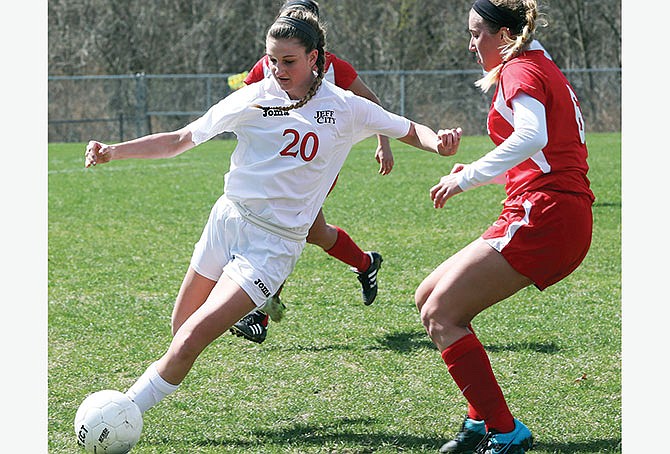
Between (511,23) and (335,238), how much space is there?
2577mm

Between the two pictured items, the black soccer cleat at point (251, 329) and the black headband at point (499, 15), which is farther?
the black soccer cleat at point (251, 329)

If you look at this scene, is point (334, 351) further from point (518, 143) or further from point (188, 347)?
point (518, 143)

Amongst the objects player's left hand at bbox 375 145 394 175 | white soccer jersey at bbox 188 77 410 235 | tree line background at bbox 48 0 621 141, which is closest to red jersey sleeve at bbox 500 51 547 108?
white soccer jersey at bbox 188 77 410 235

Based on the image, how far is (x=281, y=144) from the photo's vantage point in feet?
12.5

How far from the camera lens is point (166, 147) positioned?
154 inches

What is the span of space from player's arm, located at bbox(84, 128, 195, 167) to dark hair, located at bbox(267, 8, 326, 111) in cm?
47

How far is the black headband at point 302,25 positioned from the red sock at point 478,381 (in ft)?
4.44

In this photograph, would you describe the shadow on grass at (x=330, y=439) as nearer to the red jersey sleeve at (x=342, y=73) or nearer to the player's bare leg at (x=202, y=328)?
the player's bare leg at (x=202, y=328)

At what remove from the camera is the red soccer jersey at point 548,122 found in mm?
3459

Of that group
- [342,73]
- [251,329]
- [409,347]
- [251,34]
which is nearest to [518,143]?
[251,329]

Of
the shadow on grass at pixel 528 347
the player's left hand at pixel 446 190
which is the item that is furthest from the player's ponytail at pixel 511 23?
the shadow on grass at pixel 528 347

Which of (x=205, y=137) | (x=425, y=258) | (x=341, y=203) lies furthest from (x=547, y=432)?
(x=341, y=203)

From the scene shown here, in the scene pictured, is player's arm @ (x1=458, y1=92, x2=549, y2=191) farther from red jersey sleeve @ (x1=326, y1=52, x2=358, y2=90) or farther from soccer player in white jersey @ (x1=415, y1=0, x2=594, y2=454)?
red jersey sleeve @ (x1=326, y1=52, x2=358, y2=90)

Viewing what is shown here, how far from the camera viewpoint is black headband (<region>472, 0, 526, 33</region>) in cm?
361
